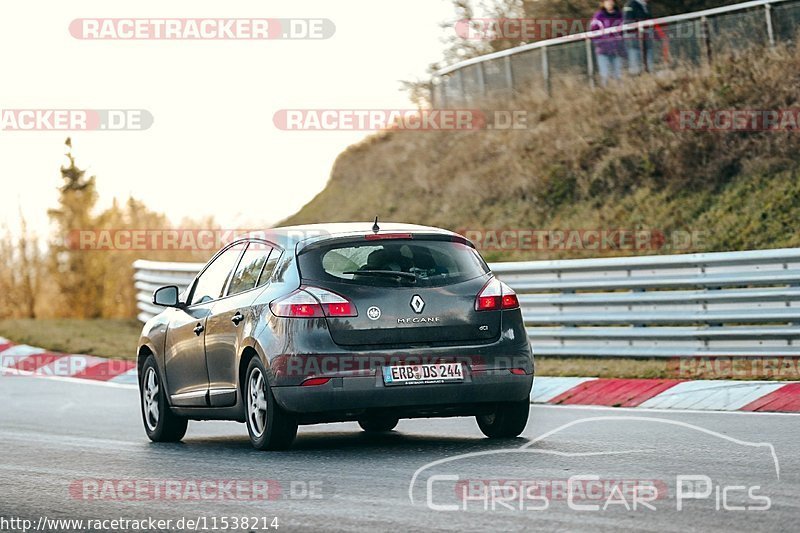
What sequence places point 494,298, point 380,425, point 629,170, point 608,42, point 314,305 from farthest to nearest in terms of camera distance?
point 608,42 → point 629,170 → point 380,425 → point 494,298 → point 314,305

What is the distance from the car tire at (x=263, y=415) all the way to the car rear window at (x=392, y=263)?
0.77m

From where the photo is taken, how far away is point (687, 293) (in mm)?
14555

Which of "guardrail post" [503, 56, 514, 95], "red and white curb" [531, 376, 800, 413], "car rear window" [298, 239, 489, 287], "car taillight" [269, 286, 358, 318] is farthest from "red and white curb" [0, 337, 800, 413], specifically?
"guardrail post" [503, 56, 514, 95]

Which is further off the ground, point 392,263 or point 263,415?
point 392,263

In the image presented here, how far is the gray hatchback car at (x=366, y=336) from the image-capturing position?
9391 mm

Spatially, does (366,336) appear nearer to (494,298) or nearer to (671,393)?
(494,298)

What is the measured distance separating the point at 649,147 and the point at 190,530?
16.3 m

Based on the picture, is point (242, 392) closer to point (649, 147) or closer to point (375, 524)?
point (375, 524)

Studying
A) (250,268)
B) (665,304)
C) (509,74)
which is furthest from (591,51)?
(250,268)

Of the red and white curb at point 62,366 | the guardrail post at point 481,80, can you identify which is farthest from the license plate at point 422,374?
the guardrail post at point 481,80

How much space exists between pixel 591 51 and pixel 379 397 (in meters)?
16.4

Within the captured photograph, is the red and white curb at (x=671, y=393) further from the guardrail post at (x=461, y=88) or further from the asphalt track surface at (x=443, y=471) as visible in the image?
the guardrail post at (x=461, y=88)

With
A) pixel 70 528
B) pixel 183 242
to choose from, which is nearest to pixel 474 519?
pixel 70 528

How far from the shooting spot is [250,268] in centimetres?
1050
